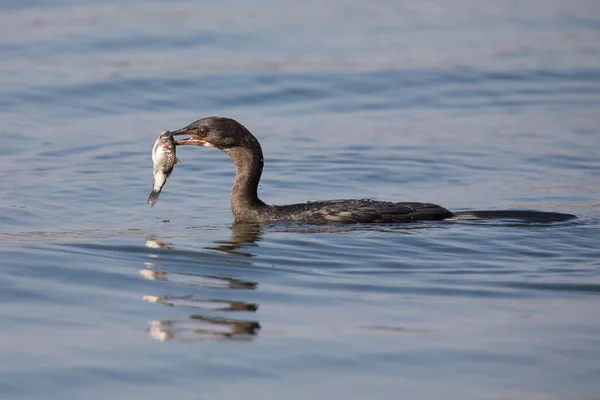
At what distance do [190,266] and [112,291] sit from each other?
3.83ft

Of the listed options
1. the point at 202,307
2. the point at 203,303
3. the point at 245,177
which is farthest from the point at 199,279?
the point at 245,177

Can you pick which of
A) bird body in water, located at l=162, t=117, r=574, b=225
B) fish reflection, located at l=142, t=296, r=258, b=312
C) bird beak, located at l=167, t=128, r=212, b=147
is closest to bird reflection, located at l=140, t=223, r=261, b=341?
fish reflection, located at l=142, t=296, r=258, b=312

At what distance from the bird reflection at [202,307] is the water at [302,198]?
0.11ft

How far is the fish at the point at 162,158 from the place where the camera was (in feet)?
43.0

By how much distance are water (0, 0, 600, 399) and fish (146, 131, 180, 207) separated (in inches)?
19.5

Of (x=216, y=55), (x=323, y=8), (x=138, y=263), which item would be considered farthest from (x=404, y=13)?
(x=138, y=263)

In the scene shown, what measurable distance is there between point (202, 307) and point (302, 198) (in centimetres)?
602

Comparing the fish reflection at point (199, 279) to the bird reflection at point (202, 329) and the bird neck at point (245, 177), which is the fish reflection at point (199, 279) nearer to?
the bird reflection at point (202, 329)

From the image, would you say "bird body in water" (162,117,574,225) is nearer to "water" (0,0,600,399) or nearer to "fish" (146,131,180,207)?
"fish" (146,131,180,207)

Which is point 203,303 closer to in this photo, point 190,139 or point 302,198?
point 190,139

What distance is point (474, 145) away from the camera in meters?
18.8

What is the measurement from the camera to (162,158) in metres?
13.1

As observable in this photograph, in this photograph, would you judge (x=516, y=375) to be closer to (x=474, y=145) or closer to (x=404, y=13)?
(x=474, y=145)

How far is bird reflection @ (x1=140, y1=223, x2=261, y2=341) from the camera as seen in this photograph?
29.0ft
